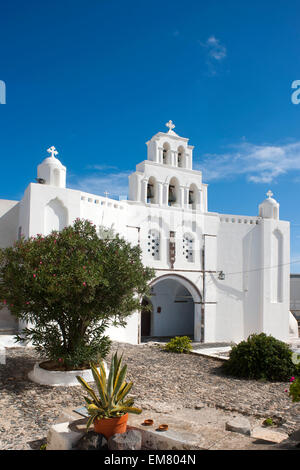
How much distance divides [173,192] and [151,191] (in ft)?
4.05

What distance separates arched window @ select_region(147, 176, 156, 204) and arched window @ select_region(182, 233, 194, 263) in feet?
7.82

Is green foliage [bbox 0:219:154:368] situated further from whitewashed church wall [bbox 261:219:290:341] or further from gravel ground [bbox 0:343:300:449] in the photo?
whitewashed church wall [bbox 261:219:290:341]

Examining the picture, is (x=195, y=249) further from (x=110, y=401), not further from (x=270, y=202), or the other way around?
(x=110, y=401)

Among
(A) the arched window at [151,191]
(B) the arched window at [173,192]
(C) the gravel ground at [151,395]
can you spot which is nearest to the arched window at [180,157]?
(B) the arched window at [173,192]

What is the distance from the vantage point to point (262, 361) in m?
10.8

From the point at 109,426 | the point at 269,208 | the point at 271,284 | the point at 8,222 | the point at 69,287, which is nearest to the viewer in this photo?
the point at 109,426

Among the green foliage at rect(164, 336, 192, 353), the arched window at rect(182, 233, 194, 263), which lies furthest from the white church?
the green foliage at rect(164, 336, 192, 353)

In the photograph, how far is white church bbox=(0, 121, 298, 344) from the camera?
18.2 m

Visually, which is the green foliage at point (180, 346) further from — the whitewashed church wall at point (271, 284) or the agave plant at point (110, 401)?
the agave plant at point (110, 401)

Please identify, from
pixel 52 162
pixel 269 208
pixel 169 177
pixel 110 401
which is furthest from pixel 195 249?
pixel 110 401

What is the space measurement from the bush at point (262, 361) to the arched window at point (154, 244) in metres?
7.90

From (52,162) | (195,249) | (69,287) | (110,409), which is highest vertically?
(52,162)
